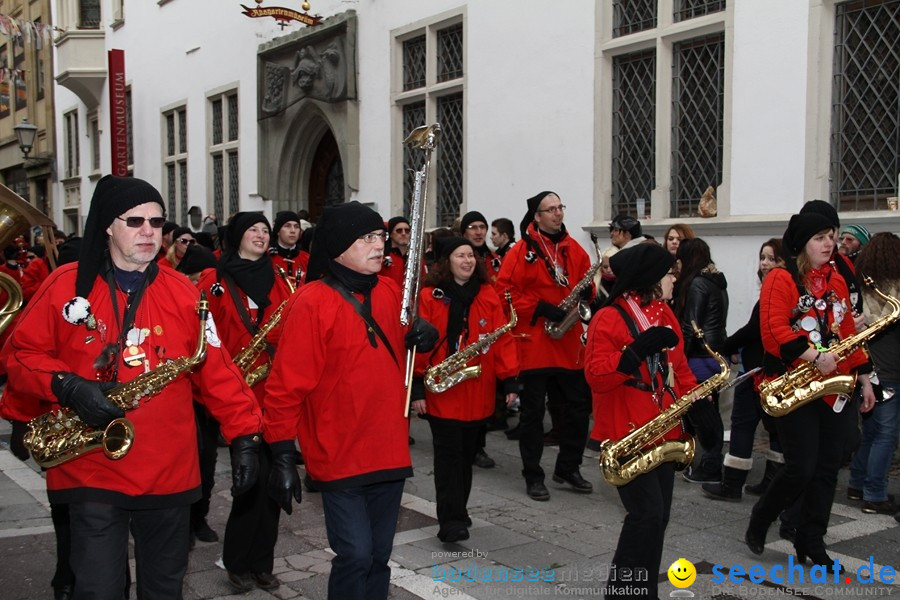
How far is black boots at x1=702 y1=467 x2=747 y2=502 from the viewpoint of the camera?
669 cm

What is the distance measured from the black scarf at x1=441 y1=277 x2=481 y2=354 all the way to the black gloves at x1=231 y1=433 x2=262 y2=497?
2508 mm

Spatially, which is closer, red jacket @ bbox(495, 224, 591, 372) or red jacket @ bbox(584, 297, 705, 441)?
red jacket @ bbox(584, 297, 705, 441)

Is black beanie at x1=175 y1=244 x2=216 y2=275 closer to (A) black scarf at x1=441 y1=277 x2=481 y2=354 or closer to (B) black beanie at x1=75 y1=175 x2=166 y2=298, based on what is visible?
(A) black scarf at x1=441 y1=277 x2=481 y2=354

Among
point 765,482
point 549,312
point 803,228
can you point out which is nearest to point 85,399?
point 803,228

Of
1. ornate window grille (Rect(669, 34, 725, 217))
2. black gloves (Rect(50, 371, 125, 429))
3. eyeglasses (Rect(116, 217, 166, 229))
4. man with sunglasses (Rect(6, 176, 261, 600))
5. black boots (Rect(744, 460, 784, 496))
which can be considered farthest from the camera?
ornate window grille (Rect(669, 34, 725, 217))

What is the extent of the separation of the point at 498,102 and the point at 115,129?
13.3 m

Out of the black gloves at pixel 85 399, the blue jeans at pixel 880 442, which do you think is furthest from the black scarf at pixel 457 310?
the black gloves at pixel 85 399

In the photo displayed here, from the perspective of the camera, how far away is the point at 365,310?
3.97 metres

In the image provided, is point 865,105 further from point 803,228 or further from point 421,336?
point 421,336

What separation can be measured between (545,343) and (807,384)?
7.79 ft

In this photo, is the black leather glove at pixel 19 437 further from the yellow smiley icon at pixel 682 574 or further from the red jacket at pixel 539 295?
the red jacket at pixel 539 295

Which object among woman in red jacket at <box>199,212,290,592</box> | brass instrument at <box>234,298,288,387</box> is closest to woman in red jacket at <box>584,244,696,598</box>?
woman in red jacket at <box>199,212,290,592</box>

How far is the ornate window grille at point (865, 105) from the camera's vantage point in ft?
27.3

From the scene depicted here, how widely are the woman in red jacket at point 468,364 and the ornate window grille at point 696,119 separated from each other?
4474 mm
